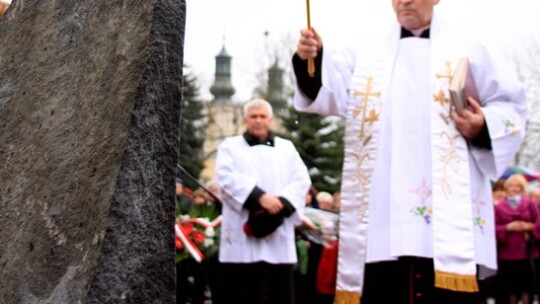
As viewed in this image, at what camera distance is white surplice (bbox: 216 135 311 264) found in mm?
7395

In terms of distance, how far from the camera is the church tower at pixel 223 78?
5878 cm

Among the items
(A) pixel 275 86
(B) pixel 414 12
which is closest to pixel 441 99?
(B) pixel 414 12

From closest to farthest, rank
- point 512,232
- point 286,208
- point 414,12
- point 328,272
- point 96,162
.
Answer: point 96,162, point 414,12, point 328,272, point 286,208, point 512,232

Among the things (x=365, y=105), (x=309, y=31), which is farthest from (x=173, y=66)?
(x=365, y=105)

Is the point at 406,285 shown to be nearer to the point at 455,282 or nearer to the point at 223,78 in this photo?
the point at 455,282

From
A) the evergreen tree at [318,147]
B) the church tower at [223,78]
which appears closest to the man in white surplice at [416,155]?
the evergreen tree at [318,147]

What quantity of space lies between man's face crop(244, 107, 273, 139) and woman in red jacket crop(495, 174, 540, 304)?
3970mm

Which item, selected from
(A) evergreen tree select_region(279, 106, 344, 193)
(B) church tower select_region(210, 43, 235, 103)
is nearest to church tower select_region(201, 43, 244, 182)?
(B) church tower select_region(210, 43, 235, 103)

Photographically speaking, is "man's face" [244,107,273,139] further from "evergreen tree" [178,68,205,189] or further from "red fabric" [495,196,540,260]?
"evergreen tree" [178,68,205,189]

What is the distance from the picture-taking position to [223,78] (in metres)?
62.1

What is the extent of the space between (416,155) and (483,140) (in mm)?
350

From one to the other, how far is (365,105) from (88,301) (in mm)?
3147

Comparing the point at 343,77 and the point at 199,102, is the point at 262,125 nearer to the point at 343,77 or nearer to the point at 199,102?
the point at 343,77

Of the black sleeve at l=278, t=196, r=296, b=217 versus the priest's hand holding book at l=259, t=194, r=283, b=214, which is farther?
the black sleeve at l=278, t=196, r=296, b=217
